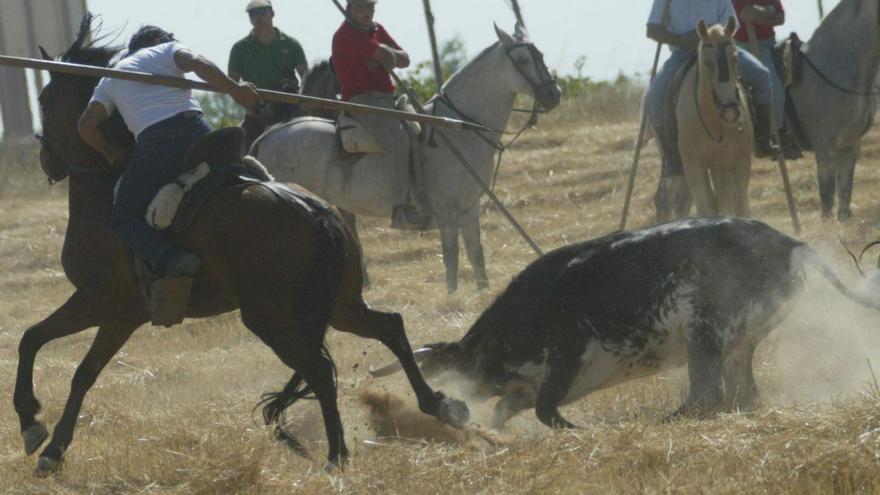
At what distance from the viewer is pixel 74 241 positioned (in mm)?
7996

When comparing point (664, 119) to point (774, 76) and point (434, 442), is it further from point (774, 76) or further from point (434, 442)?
point (434, 442)

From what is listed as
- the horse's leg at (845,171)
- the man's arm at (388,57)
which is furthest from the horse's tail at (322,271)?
the horse's leg at (845,171)

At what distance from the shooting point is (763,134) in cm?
1390

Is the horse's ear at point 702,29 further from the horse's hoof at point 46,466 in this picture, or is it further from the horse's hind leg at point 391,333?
the horse's hoof at point 46,466

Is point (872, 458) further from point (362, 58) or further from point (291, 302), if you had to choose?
point (362, 58)

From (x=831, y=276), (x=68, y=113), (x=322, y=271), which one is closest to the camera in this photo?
(x=322, y=271)

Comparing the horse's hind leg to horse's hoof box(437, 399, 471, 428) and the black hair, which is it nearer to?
horse's hoof box(437, 399, 471, 428)

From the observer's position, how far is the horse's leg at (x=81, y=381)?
25.4 feet

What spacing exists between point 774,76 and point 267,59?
15.2ft

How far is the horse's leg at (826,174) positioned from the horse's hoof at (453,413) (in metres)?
8.63

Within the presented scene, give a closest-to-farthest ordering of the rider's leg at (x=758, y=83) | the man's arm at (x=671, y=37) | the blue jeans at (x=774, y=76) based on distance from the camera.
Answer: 1. the rider's leg at (x=758, y=83)
2. the man's arm at (x=671, y=37)
3. the blue jeans at (x=774, y=76)

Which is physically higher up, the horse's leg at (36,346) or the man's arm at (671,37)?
the man's arm at (671,37)

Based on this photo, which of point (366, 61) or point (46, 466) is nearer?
point (46, 466)

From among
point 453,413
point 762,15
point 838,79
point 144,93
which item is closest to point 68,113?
point 144,93
